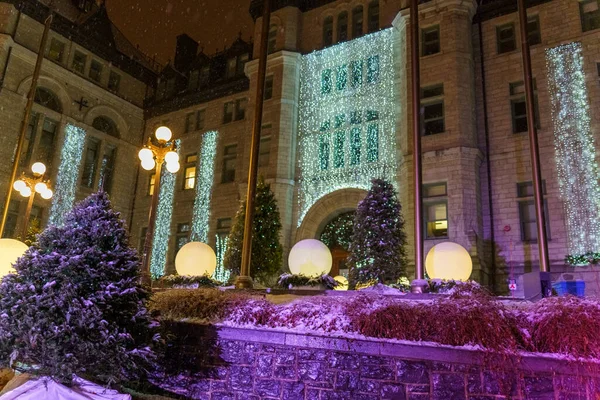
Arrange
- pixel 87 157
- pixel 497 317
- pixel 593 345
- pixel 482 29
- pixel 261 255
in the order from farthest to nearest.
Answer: pixel 87 157 < pixel 482 29 < pixel 261 255 < pixel 497 317 < pixel 593 345

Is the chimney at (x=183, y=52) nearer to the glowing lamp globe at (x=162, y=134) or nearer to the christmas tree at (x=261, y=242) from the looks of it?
the christmas tree at (x=261, y=242)

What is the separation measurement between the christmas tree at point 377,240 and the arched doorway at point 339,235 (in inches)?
216

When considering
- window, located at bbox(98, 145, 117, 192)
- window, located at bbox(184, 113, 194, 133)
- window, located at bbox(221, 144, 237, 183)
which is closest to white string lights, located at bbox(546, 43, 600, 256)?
window, located at bbox(221, 144, 237, 183)

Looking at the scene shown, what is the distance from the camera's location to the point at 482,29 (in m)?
19.1

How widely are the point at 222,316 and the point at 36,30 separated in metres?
23.3

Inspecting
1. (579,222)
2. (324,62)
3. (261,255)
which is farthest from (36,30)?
(579,222)

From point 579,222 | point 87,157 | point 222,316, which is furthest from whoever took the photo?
point 87,157

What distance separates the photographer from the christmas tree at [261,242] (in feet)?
53.6

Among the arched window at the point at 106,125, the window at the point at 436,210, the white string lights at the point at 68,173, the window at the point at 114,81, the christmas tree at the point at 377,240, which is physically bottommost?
the christmas tree at the point at 377,240

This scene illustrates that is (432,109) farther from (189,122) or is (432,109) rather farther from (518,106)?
(189,122)

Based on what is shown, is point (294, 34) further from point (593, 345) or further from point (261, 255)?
point (593, 345)

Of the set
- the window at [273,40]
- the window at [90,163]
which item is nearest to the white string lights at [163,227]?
the window at [90,163]

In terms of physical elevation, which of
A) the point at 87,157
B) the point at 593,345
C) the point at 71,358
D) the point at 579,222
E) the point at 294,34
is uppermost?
the point at 294,34

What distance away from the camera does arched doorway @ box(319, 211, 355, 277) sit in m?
19.5
